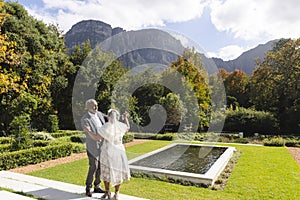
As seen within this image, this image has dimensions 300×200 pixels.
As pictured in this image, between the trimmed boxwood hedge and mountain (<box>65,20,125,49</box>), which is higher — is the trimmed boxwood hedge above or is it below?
below

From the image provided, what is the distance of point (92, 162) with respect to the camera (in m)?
4.13

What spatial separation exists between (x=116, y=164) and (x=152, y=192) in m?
1.49

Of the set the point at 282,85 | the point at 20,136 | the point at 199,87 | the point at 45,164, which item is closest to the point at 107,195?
the point at 45,164

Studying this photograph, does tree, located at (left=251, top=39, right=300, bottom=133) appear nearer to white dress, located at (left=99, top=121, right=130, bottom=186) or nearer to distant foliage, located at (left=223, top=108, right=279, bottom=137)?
distant foliage, located at (left=223, top=108, right=279, bottom=137)

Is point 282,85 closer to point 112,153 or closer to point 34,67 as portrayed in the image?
point 34,67

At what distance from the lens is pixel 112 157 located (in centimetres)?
373

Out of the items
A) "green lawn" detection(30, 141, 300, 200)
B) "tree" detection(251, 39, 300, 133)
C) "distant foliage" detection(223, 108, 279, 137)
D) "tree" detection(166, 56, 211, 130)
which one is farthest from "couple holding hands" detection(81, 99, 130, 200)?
"tree" detection(251, 39, 300, 133)

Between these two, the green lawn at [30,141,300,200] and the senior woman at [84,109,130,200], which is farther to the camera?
the green lawn at [30,141,300,200]

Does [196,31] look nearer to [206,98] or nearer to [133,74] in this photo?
[206,98]

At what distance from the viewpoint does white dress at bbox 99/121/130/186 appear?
147 inches

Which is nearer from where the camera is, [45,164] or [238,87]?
[45,164]

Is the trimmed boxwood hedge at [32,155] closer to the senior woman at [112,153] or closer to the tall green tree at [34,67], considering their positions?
the senior woman at [112,153]

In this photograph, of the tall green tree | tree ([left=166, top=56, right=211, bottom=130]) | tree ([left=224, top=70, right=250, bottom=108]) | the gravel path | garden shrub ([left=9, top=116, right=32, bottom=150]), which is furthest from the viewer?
tree ([left=224, top=70, right=250, bottom=108])

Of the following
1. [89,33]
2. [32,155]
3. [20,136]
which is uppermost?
[89,33]
